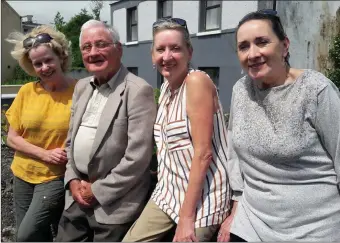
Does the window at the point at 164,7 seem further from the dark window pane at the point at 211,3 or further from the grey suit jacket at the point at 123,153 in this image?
the grey suit jacket at the point at 123,153

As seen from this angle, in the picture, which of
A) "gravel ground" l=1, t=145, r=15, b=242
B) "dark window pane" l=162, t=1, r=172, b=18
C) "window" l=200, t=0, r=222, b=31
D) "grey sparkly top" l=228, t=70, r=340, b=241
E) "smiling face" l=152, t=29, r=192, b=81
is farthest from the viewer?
"dark window pane" l=162, t=1, r=172, b=18

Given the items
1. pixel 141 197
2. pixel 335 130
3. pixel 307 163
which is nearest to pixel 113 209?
pixel 141 197

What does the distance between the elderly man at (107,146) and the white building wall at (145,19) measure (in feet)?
46.3

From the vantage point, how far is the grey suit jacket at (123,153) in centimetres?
233

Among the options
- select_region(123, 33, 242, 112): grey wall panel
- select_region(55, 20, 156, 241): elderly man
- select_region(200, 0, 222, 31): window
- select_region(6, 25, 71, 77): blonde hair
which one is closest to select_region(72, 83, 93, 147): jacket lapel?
select_region(55, 20, 156, 241): elderly man

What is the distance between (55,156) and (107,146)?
609 millimetres

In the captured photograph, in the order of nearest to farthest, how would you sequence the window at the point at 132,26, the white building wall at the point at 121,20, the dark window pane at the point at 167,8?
the dark window pane at the point at 167,8
the window at the point at 132,26
the white building wall at the point at 121,20

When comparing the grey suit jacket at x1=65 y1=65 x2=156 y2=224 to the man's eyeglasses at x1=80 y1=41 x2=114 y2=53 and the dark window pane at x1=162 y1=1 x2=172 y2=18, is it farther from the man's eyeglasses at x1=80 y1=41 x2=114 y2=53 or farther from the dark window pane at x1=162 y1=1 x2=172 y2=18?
the dark window pane at x1=162 y1=1 x2=172 y2=18

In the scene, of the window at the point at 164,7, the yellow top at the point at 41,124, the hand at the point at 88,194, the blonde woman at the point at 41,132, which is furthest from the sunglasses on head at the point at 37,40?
the window at the point at 164,7

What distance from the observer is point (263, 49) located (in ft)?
6.12

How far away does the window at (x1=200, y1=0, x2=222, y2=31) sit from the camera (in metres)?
13.1

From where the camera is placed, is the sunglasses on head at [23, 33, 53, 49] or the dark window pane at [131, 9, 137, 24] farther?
the dark window pane at [131, 9, 137, 24]

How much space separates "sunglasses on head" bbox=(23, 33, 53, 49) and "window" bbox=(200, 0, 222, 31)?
10.7m

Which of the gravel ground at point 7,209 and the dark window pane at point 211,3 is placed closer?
the gravel ground at point 7,209
